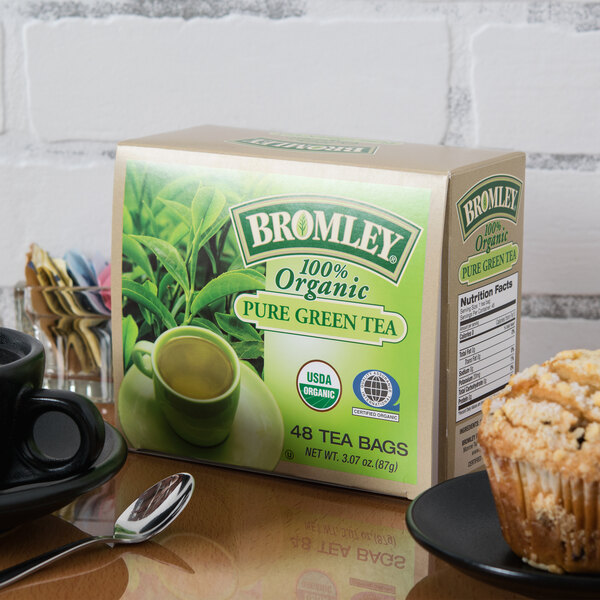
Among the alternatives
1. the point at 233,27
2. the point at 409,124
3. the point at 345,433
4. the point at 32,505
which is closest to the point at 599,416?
the point at 345,433

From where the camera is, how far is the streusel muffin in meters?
0.51

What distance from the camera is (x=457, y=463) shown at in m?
0.67

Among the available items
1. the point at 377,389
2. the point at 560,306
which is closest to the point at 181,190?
the point at 377,389

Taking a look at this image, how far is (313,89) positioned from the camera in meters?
0.93

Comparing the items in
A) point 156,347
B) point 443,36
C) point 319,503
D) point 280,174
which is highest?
point 443,36

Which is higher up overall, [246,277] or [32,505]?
[246,277]

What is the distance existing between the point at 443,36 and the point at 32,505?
2.00ft

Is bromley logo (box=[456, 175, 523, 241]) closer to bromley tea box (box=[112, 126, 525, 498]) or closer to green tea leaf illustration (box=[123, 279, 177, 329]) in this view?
bromley tea box (box=[112, 126, 525, 498])

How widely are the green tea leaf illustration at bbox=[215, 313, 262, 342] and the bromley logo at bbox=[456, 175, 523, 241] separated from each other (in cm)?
18

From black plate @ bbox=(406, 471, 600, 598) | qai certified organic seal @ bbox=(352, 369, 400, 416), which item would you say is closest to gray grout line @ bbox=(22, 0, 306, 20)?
qai certified organic seal @ bbox=(352, 369, 400, 416)

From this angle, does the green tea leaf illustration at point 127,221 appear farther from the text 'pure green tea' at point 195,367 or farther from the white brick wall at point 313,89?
the white brick wall at point 313,89

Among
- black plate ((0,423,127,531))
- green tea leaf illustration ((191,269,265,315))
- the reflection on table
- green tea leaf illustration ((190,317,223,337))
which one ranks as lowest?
the reflection on table

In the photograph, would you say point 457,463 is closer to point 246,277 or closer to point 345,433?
point 345,433

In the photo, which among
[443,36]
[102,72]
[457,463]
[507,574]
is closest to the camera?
[507,574]
